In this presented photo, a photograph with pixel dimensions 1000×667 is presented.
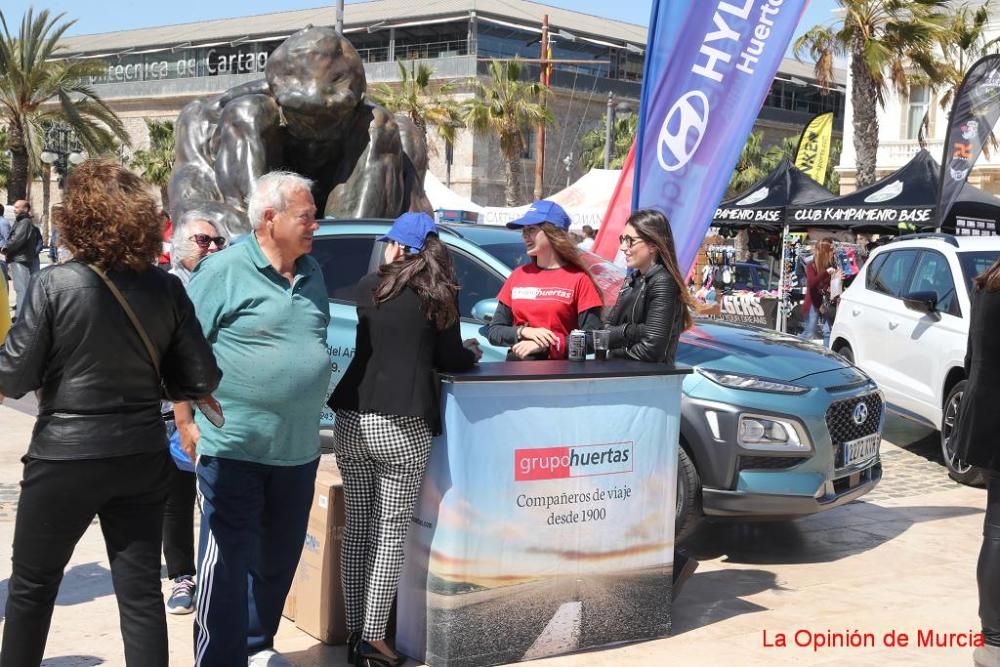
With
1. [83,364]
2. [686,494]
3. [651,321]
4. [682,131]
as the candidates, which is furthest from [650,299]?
[83,364]

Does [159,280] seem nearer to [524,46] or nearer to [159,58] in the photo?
[524,46]

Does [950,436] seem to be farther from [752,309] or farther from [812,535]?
[752,309]

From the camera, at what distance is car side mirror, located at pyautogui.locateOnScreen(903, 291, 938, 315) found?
30.9 ft

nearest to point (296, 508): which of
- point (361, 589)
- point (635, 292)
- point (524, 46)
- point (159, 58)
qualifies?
point (361, 589)

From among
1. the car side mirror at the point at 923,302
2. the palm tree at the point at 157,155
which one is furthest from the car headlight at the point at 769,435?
the palm tree at the point at 157,155

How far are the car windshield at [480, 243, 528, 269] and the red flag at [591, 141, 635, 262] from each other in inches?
53.8

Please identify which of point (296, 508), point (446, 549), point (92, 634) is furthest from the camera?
point (92, 634)

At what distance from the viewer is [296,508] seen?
4184 millimetres

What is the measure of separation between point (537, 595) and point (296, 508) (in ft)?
3.46

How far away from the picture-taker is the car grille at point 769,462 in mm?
6199

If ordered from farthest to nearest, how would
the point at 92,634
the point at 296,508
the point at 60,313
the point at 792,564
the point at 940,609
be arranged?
1. the point at 792,564
2. the point at 940,609
3. the point at 92,634
4. the point at 296,508
5. the point at 60,313

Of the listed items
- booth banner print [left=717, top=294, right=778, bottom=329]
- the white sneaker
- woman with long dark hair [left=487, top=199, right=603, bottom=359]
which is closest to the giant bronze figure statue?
woman with long dark hair [left=487, top=199, right=603, bottom=359]

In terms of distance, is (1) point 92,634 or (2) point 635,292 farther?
(2) point 635,292

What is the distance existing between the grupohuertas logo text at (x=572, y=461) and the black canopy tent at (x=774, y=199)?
17.1 m
